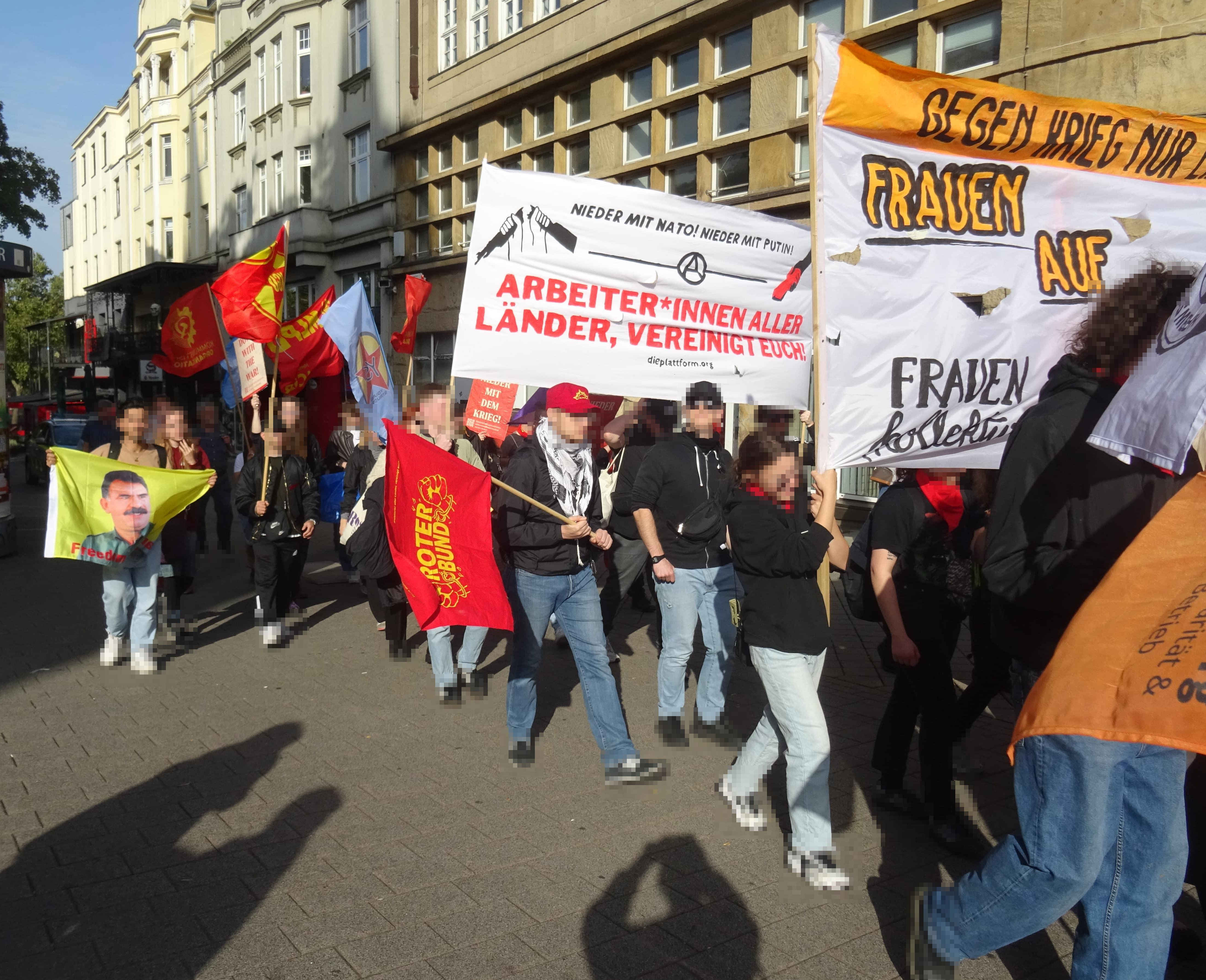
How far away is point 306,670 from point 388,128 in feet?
69.2

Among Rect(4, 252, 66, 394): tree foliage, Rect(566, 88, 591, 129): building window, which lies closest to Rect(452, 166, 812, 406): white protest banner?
Rect(566, 88, 591, 129): building window

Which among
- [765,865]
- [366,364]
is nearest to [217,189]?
[366,364]

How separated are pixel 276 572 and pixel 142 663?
4.22 ft

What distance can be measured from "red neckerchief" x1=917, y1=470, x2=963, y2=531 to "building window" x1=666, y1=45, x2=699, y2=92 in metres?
14.0

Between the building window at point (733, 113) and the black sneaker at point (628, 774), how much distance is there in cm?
1318

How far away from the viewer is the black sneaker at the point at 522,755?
5.26 meters

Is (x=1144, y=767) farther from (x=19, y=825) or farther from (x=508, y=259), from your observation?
(x=19, y=825)

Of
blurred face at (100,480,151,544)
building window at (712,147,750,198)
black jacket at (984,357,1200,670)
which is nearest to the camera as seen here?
black jacket at (984,357,1200,670)

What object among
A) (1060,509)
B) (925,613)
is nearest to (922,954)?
(1060,509)

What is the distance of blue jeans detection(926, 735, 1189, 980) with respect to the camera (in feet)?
8.42

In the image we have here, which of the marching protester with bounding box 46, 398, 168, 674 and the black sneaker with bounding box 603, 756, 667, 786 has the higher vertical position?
the marching protester with bounding box 46, 398, 168, 674

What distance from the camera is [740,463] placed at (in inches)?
159

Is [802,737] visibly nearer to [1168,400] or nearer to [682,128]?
[1168,400]

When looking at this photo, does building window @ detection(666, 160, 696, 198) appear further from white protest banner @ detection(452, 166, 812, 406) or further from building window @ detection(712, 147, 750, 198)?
white protest banner @ detection(452, 166, 812, 406)
